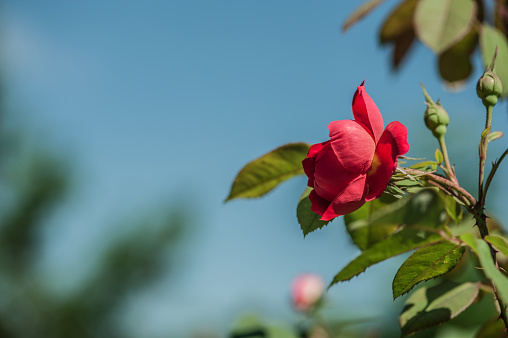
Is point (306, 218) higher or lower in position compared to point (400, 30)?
lower

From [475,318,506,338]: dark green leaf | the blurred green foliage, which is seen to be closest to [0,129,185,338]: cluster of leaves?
the blurred green foliage

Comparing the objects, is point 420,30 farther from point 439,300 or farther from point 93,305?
point 93,305

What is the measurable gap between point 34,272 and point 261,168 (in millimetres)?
8663

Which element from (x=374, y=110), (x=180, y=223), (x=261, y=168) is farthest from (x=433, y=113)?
(x=180, y=223)

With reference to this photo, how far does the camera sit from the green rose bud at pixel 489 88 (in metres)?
0.46

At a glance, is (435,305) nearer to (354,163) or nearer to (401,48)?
(354,163)

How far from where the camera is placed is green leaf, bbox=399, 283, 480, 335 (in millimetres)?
490

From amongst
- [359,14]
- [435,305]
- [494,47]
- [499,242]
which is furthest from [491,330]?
[359,14]

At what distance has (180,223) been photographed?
27.5 ft

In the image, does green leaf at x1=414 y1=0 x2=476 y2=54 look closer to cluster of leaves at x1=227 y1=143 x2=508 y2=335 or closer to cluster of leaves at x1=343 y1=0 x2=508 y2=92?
cluster of leaves at x1=343 y1=0 x2=508 y2=92

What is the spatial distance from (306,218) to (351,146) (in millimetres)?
105

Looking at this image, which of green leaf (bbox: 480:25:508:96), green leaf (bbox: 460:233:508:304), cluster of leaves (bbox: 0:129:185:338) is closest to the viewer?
green leaf (bbox: 460:233:508:304)

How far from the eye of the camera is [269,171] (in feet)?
1.97

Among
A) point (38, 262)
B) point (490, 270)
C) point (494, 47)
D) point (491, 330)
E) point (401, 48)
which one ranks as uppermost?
point (38, 262)
